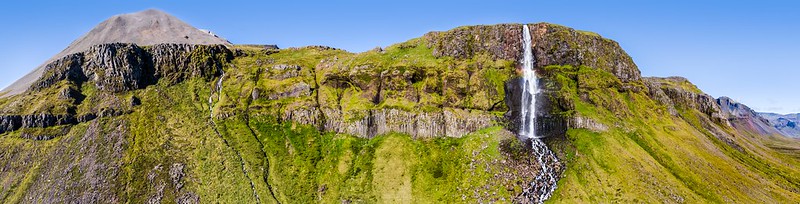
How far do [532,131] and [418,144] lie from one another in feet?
136

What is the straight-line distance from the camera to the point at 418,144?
17775 centimetres

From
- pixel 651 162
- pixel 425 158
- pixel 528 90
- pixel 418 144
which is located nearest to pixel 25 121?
pixel 418 144

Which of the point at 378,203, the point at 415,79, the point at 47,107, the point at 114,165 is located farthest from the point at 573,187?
the point at 47,107

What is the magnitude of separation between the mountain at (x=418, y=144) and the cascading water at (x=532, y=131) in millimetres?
592

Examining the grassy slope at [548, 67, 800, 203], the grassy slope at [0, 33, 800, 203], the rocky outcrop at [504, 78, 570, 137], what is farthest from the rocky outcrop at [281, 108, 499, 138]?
the grassy slope at [548, 67, 800, 203]

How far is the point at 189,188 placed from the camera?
16162 centimetres

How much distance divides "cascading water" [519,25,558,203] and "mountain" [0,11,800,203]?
1.94 feet

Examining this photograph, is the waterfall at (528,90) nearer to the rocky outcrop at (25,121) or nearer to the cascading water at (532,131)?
the cascading water at (532,131)

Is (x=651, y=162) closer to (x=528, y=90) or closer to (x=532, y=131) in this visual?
(x=532, y=131)

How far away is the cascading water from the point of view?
149 meters

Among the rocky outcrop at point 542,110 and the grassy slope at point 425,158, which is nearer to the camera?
the grassy slope at point 425,158

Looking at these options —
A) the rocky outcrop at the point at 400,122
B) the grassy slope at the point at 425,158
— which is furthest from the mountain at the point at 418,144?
the grassy slope at the point at 425,158

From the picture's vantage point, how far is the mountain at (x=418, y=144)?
153625mm

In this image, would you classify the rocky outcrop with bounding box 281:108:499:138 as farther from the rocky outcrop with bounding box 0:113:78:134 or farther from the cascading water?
the rocky outcrop with bounding box 0:113:78:134
